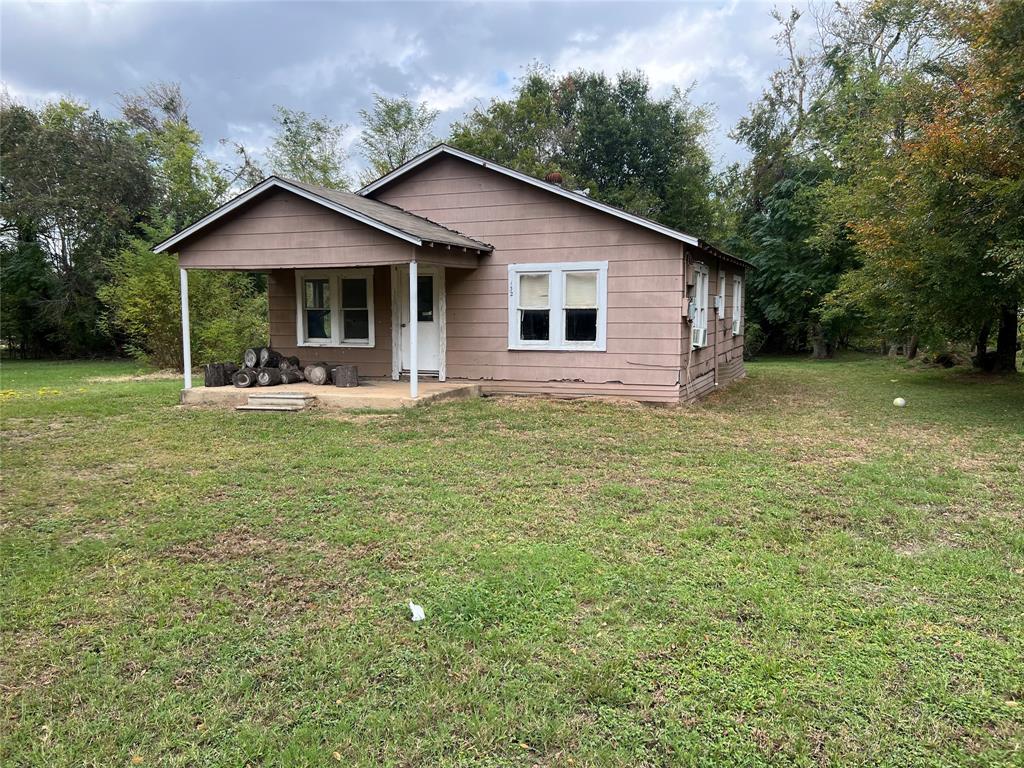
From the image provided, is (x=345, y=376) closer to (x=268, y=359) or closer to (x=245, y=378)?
(x=268, y=359)

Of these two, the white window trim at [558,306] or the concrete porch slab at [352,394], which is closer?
the concrete porch slab at [352,394]

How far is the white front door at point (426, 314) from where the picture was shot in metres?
10.2

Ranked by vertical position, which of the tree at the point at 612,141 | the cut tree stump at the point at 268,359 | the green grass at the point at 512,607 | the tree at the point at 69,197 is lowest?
the green grass at the point at 512,607

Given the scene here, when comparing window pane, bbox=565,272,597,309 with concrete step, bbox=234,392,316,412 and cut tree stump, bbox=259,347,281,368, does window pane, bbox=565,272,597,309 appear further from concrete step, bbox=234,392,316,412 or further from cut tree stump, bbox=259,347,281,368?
cut tree stump, bbox=259,347,281,368

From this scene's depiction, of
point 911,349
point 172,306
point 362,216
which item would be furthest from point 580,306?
point 911,349

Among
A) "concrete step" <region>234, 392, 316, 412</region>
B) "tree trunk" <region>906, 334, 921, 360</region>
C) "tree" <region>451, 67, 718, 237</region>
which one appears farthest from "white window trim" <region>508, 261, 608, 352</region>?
"tree" <region>451, 67, 718, 237</region>

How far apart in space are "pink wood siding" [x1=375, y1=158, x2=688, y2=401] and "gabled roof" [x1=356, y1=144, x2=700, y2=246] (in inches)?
5.6

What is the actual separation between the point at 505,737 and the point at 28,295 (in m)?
26.3

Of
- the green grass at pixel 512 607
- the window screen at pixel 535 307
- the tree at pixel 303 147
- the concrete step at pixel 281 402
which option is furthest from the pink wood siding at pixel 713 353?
the tree at pixel 303 147

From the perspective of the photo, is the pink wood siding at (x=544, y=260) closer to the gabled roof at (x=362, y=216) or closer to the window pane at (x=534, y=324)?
the window pane at (x=534, y=324)

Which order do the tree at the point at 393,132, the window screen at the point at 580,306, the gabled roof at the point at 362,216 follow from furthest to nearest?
the tree at the point at 393,132 → the window screen at the point at 580,306 → the gabled roof at the point at 362,216

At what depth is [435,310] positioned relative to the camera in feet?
33.6

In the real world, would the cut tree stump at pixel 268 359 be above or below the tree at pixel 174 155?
below

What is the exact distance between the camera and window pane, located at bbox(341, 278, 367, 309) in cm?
1059
